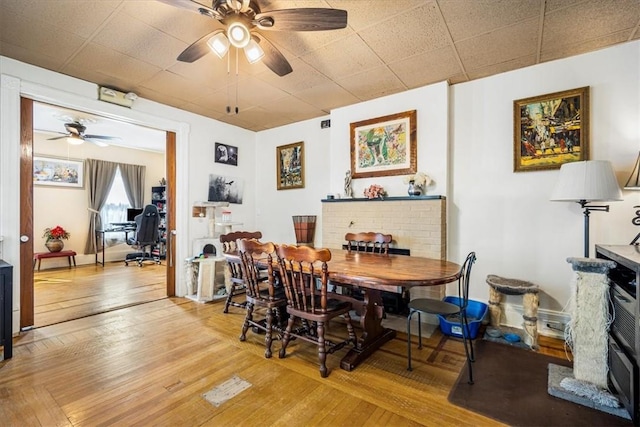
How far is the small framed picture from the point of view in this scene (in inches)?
184

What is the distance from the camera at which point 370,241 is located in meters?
3.27

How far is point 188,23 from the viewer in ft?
7.39

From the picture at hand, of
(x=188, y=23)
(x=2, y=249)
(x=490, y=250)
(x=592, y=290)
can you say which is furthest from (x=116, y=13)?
(x=490, y=250)

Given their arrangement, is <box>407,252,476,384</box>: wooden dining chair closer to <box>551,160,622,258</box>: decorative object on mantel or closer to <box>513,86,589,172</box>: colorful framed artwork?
<box>551,160,622,258</box>: decorative object on mantel

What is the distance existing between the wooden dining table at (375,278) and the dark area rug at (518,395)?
69 centimetres

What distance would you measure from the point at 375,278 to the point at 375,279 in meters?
0.01

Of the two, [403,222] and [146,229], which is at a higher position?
[403,222]

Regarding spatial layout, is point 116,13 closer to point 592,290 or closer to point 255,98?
point 255,98

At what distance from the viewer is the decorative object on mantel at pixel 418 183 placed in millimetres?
3327

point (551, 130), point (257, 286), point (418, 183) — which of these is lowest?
point (257, 286)

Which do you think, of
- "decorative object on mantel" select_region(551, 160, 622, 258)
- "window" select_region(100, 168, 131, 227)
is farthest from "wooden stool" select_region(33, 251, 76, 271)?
"decorative object on mantel" select_region(551, 160, 622, 258)

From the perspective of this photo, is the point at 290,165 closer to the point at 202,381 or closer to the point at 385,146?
the point at 385,146

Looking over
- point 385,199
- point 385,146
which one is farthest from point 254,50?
point 385,199

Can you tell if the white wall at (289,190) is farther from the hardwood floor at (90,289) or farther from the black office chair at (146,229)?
the black office chair at (146,229)
